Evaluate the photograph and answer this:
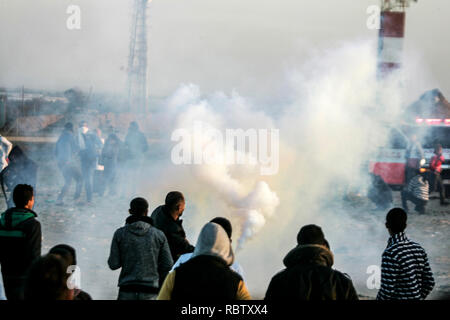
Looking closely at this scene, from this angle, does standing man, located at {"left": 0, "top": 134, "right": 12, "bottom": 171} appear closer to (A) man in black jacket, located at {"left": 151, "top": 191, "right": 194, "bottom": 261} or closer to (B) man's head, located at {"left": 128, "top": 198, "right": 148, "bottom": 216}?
(A) man in black jacket, located at {"left": 151, "top": 191, "right": 194, "bottom": 261}

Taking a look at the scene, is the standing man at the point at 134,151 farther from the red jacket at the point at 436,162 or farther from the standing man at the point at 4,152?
the red jacket at the point at 436,162

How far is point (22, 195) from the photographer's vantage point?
4172 mm

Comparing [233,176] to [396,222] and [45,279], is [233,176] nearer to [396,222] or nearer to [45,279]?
[396,222]

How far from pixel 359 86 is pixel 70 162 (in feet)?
19.3

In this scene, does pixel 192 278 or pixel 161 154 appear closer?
pixel 192 278

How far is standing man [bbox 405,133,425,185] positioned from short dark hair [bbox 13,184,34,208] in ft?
31.5

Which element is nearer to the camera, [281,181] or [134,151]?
[281,181]

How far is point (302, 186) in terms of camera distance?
10195 mm

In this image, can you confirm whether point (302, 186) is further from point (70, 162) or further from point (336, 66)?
point (70, 162)

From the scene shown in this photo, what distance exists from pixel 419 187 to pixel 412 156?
4.95 ft

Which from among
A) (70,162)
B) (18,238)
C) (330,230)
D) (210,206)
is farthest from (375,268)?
(70,162)

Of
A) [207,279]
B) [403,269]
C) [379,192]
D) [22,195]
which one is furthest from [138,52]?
[207,279]

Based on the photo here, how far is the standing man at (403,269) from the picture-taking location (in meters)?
3.72

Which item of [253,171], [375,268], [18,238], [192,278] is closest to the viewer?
[192,278]
